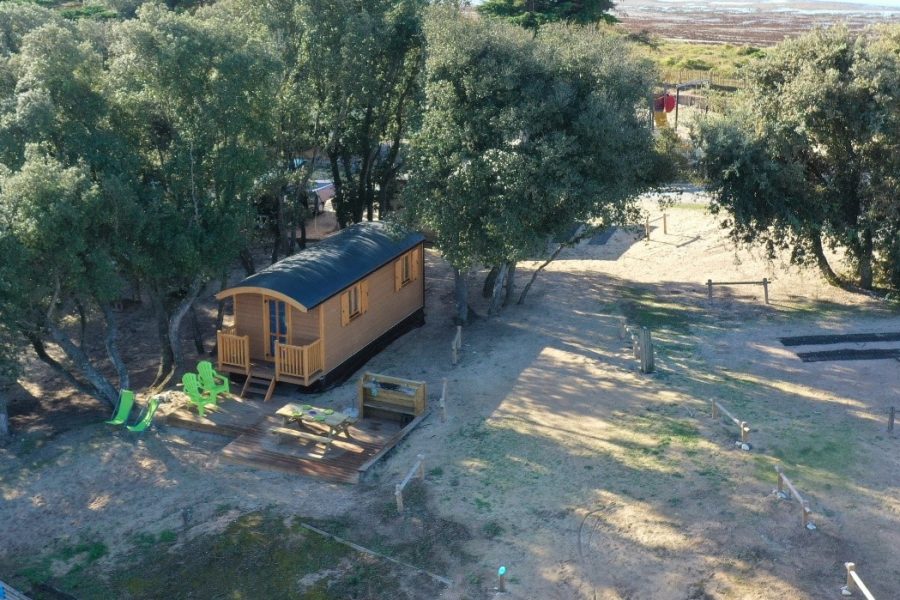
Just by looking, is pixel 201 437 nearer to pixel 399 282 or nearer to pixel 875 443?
pixel 399 282

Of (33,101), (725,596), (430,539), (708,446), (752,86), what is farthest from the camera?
(752,86)

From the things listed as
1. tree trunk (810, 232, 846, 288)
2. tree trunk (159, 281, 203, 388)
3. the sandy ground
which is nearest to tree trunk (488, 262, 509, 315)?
the sandy ground

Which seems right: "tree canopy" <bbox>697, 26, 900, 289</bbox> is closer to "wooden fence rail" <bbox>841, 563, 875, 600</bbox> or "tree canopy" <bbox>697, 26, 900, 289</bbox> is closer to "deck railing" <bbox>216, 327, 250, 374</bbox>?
"wooden fence rail" <bbox>841, 563, 875, 600</bbox>

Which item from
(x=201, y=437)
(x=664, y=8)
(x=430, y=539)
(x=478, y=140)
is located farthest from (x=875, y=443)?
(x=664, y=8)

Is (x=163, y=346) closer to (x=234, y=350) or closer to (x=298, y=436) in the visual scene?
(x=234, y=350)

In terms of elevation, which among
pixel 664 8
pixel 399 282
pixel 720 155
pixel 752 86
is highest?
pixel 664 8

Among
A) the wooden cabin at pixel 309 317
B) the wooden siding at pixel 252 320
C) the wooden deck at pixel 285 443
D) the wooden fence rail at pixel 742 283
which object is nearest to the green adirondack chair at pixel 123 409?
the wooden deck at pixel 285 443
